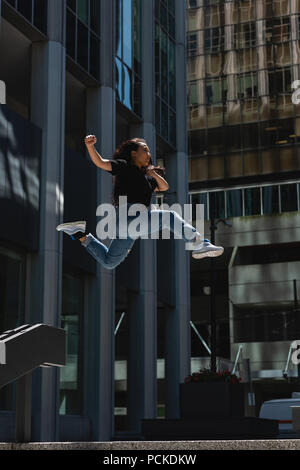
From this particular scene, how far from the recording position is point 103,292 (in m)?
24.4

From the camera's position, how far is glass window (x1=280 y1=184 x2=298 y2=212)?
59656 millimetres

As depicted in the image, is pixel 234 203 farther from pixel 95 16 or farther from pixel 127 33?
pixel 95 16

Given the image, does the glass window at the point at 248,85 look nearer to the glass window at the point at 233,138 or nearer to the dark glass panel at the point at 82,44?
the glass window at the point at 233,138

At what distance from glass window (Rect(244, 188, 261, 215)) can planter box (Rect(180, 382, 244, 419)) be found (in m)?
40.0

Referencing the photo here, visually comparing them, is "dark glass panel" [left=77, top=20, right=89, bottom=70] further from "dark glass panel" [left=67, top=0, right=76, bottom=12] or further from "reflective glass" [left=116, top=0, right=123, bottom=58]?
"reflective glass" [left=116, top=0, right=123, bottom=58]

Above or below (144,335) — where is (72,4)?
above

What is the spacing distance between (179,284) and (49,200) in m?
11.3

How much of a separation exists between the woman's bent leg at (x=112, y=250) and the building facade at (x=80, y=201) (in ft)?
37.4

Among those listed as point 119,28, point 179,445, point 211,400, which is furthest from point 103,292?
point 179,445

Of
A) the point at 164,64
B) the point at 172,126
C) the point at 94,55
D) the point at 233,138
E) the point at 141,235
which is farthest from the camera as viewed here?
the point at 233,138

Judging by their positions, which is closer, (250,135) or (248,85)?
(250,135)

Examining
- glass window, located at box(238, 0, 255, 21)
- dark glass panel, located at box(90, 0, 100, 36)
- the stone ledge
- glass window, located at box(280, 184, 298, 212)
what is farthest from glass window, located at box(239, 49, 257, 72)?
the stone ledge

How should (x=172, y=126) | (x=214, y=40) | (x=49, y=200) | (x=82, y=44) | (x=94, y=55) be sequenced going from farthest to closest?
(x=214, y=40) < (x=172, y=126) < (x=94, y=55) < (x=82, y=44) < (x=49, y=200)

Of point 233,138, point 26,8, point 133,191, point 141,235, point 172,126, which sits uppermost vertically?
point 233,138
